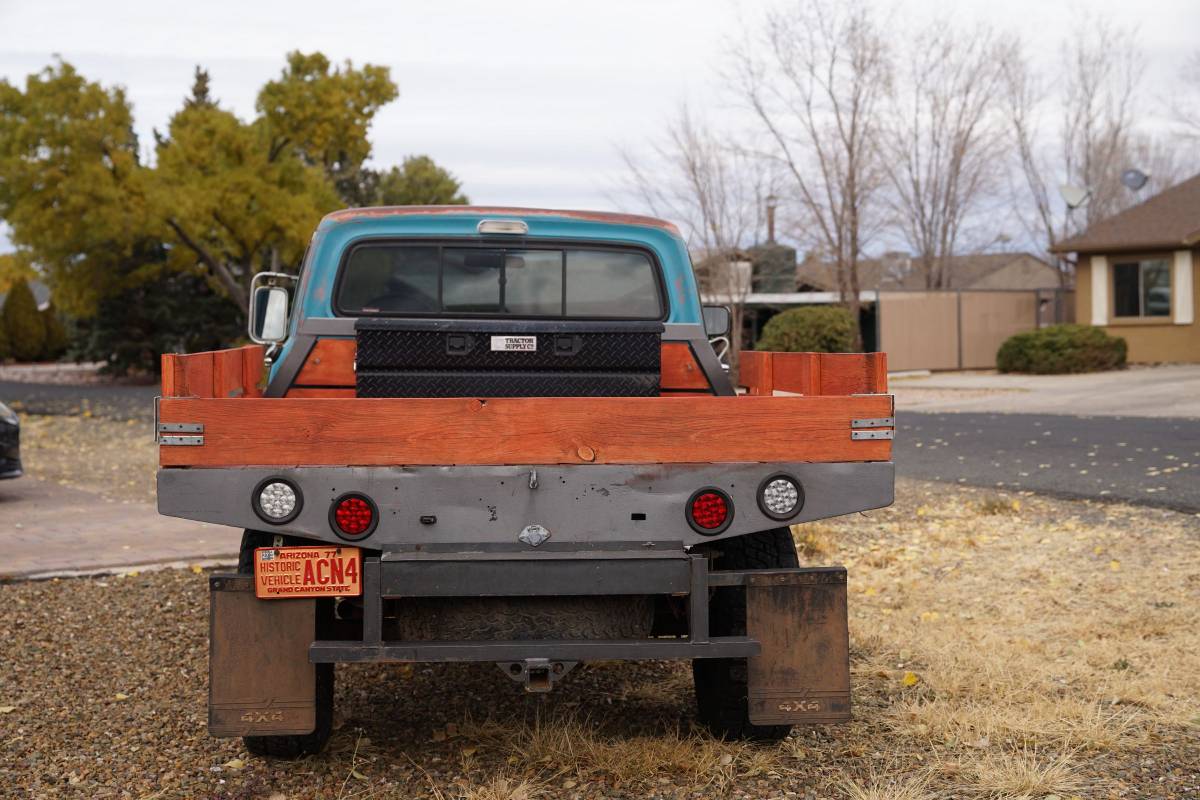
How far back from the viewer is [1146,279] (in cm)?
2755

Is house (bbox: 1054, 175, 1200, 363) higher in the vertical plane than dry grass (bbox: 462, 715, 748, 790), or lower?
higher

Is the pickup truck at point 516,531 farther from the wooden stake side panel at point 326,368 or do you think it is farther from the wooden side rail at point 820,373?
the wooden stake side panel at point 326,368

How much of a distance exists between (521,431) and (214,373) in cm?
132

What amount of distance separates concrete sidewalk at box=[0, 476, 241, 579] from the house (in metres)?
23.0

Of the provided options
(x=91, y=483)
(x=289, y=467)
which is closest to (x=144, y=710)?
(x=289, y=467)

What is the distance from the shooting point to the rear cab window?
5.33m

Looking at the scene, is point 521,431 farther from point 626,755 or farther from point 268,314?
point 268,314

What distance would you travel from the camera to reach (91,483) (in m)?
11.8

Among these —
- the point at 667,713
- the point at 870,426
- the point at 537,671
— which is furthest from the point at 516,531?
the point at 667,713

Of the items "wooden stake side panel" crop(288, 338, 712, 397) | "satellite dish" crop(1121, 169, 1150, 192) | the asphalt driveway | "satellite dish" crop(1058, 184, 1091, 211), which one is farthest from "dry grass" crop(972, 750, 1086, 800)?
"satellite dish" crop(1121, 169, 1150, 192)

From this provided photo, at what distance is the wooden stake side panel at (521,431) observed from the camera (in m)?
3.72

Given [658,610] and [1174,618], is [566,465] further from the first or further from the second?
[1174,618]

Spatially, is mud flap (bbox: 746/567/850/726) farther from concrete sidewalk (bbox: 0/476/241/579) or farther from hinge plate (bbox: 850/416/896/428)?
concrete sidewalk (bbox: 0/476/241/579)

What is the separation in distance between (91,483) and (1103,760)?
32.7 feet
